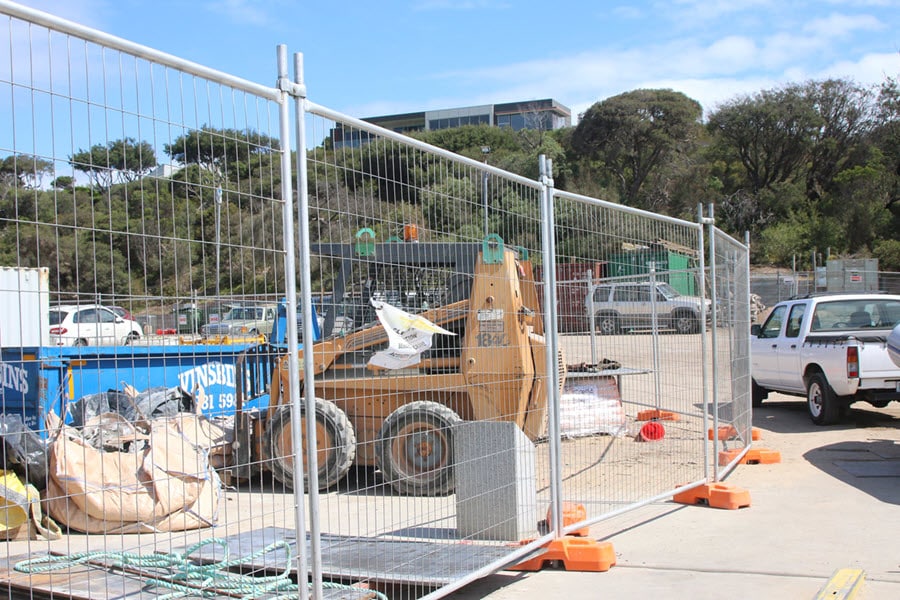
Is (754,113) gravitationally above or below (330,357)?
above

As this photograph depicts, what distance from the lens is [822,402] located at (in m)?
11.5

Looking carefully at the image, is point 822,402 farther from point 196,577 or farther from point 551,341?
point 196,577

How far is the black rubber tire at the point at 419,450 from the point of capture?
17.3 ft

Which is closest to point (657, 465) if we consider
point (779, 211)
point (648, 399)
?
point (648, 399)

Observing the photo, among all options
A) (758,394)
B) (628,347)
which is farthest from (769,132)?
(628,347)

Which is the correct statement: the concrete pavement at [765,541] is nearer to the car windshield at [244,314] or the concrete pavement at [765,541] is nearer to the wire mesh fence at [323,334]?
the wire mesh fence at [323,334]

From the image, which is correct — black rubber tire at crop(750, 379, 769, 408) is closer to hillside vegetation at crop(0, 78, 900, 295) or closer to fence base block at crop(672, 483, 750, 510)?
fence base block at crop(672, 483, 750, 510)

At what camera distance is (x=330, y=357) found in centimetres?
546

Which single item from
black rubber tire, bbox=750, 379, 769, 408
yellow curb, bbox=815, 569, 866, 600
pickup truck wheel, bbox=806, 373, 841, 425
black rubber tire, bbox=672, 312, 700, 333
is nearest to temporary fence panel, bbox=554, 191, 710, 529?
black rubber tire, bbox=672, 312, 700, 333

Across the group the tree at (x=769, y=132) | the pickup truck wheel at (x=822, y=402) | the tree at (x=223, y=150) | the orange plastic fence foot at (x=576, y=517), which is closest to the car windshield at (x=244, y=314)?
the tree at (x=223, y=150)

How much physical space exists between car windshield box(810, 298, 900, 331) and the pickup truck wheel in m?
0.83

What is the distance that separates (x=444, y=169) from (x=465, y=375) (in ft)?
5.48

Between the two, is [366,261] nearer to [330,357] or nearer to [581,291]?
[330,357]

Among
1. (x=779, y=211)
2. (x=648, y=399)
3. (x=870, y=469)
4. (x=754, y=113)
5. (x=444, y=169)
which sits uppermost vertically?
(x=754, y=113)
